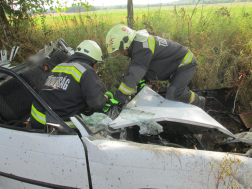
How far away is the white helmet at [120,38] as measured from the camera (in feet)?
8.63

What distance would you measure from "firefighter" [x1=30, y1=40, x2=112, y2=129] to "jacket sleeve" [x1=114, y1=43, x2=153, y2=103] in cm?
35

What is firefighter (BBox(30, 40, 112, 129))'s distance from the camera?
6.76 ft

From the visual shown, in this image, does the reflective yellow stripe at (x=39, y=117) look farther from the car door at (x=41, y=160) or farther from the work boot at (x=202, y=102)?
the work boot at (x=202, y=102)

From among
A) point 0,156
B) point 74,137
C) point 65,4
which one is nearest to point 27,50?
point 65,4

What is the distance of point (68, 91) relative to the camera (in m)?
2.07

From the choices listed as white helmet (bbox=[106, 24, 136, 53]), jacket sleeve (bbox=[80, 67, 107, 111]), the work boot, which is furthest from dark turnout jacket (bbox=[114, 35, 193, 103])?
the work boot

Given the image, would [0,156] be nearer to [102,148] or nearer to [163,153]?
[102,148]

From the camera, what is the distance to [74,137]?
1478 millimetres

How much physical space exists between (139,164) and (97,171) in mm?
343

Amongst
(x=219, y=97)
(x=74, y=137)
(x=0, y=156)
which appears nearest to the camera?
(x=74, y=137)

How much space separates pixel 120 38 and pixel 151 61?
647mm

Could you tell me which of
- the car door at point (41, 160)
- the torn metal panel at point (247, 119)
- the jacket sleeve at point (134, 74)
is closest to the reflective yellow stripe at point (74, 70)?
the jacket sleeve at point (134, 74)

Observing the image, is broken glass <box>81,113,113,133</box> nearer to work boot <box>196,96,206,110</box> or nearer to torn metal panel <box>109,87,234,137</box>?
torn metal panel <box>109,87,234,137</box>

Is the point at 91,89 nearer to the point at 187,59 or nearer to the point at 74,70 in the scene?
the point at 74,70
